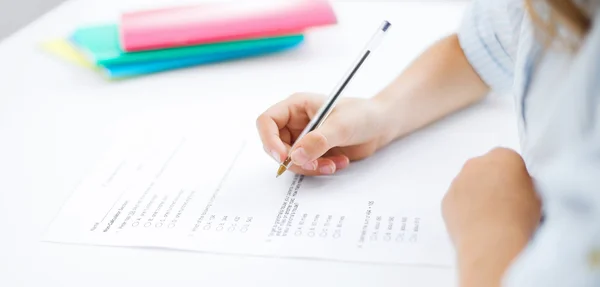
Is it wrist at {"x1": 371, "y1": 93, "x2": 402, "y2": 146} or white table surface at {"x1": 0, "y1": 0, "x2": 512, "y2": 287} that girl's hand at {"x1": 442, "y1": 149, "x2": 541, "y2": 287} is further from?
wrist at {"x1": 371, "y1": 93, "x2": 402, "y2": 146}

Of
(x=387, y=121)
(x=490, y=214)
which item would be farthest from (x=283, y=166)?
(x=490, y=214)

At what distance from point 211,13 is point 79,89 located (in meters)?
0.23

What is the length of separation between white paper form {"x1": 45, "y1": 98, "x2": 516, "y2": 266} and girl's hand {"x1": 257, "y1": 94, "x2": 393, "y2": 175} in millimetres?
13

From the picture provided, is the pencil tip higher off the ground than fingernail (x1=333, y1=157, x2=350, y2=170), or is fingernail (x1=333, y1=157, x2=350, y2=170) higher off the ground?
fingernail (x1=333, y1=157, x2=350, y2=170)

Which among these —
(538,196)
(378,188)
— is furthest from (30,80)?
(538,196)

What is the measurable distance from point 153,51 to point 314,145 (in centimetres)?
42

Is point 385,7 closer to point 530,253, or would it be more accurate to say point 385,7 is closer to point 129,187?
point 129,187

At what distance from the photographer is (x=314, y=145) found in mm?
670

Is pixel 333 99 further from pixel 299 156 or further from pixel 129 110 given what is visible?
pixel 129 110

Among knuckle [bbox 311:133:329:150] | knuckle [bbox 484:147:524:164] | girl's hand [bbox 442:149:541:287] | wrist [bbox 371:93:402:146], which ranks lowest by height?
knuckle [bbox 311:133:329:150]

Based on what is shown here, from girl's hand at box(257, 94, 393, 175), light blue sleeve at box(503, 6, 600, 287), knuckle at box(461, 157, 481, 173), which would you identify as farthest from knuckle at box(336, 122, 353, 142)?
light blue sleeve at box(503, 6, 600, 287)

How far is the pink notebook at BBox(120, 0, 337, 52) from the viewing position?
3.28 ft

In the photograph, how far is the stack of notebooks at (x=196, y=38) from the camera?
991 mm

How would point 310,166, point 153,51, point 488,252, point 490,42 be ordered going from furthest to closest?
point 153,51 < point 490,42 < point 310,166 < point 488,252
